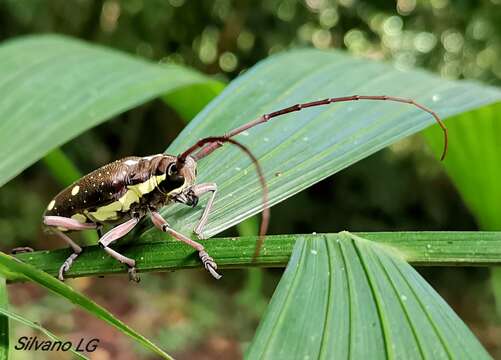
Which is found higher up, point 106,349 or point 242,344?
point 242,344

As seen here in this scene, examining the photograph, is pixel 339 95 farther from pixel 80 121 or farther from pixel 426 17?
pixel 426 17

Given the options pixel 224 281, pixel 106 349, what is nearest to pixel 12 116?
pixel 106 349

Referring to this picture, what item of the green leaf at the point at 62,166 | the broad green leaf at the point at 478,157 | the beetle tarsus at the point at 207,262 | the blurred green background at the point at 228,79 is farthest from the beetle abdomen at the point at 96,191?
the blurred green background at the point at 228,79

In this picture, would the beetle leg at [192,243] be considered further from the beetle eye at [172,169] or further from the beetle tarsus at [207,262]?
the beetle eye at [172,169]

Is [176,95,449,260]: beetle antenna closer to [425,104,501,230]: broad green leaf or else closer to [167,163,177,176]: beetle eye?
[167,163,177,176]: beetle eye

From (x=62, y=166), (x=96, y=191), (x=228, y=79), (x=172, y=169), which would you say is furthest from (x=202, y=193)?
(x=228, y=79)

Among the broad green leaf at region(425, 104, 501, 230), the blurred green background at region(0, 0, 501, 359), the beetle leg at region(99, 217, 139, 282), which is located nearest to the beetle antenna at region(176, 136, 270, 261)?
the beetle leg at region(99, 217, 139, 282)
